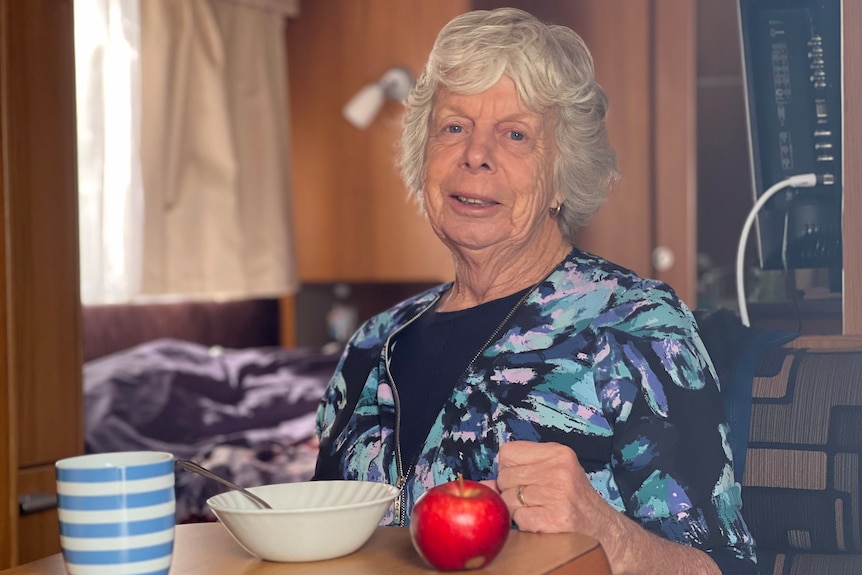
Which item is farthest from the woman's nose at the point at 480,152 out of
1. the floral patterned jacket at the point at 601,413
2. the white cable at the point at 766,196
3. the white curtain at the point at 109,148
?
the white curtain at the point at 109,148

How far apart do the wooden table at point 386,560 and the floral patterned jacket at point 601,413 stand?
26cm

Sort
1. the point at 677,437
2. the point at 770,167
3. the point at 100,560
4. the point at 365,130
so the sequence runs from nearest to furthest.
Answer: the point at 100,560
the point at 677,437
the point at 770,167
the point at 365,130

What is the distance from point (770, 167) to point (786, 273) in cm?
17

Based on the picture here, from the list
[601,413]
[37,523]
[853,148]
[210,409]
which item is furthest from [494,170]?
[210,409]

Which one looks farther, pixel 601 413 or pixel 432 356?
pixel 432 356

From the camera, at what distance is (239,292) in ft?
14.5

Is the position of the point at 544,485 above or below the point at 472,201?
below

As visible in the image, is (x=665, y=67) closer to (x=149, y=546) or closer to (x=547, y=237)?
(x=547, y=237)

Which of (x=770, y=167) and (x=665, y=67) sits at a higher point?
(x=665, y=67)

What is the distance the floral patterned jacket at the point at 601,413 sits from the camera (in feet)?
4.37

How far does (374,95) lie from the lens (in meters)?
4.32

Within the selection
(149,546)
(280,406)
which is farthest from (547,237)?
(280,406)

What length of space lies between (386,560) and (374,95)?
11.3ft

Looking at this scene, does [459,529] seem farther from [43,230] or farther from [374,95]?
[374,95]
